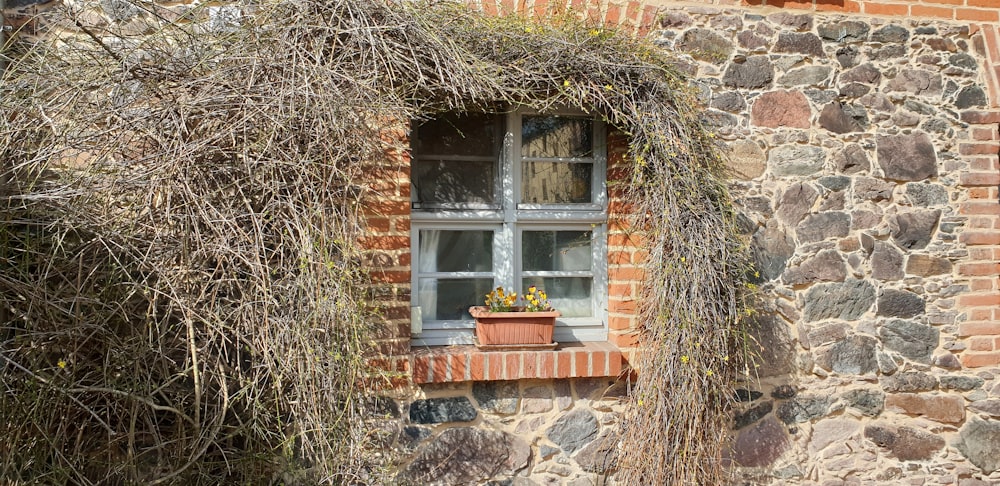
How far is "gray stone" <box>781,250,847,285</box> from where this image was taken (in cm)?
390

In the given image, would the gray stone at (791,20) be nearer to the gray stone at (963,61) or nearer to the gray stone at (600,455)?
the gray stone at (963,61)

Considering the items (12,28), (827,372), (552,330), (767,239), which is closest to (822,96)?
(767,239)

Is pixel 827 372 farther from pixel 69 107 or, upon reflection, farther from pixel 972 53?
pixel 69 107

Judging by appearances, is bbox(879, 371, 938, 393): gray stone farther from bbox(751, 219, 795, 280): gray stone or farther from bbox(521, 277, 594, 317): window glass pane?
bbox(521, 277, 594, 317): window glass pane

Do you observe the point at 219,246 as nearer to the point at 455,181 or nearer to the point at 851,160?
the point at 455,181

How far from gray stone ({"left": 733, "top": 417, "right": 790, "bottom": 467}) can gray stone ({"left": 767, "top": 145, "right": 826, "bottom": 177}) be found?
1328mm

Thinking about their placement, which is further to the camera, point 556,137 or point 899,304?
point 899,304

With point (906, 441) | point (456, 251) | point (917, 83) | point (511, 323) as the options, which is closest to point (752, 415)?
point (906, 441)

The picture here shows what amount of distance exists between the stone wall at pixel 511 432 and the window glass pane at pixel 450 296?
0.41 meters

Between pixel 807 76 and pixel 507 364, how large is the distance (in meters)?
2.29

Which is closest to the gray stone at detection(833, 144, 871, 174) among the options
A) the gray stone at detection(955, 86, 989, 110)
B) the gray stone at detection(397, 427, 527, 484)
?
the gray stone at detection(955, 86, 989, 110)

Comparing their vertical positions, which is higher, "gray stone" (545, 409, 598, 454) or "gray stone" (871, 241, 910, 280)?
"gray stone" (871, 241, 910, 280)

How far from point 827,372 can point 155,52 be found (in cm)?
368

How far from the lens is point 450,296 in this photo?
374cm
